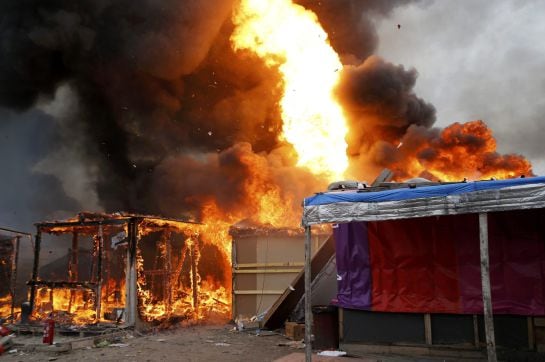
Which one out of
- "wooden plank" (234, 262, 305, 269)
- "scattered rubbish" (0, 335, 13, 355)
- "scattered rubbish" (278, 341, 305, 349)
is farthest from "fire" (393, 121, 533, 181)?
"scattered rubbish" (0, 335, 13, 355)

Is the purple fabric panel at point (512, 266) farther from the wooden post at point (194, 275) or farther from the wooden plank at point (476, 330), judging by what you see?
the wooden post at point (194, 275)

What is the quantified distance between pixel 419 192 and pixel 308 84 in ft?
56.2

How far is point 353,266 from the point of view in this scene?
1009 centimetres

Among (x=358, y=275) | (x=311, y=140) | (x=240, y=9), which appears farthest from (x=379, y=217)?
(x=240, y=9)

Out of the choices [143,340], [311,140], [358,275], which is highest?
[311,140]

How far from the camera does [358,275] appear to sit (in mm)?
10000

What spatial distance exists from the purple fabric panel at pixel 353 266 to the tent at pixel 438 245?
0.02 metres

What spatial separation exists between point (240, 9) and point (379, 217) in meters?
21.0

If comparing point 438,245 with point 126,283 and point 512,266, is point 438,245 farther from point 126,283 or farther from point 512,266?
point 126,283

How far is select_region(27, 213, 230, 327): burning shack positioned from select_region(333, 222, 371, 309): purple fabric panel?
706 centimetres

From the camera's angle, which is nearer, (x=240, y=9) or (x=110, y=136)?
(x=240, y=9)

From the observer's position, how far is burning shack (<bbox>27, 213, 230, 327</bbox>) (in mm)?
14430

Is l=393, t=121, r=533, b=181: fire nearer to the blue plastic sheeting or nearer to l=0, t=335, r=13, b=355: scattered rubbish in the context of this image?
the blue plastic sheeting

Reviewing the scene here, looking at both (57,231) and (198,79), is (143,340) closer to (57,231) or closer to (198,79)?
(57,231)
